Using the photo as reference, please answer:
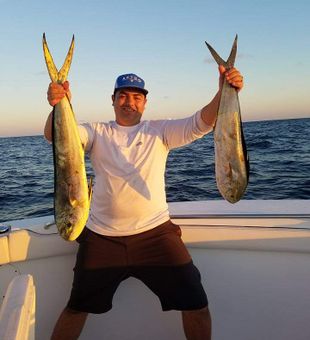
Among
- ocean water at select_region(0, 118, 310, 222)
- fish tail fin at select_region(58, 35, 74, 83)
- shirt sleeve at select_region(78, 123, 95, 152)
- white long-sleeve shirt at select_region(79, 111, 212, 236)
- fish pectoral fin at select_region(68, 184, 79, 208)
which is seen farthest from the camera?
ocean water at select_region(0, 118, 310, 222)

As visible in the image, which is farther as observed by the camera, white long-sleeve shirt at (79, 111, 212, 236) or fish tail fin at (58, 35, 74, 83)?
white long-sleeve shirt at (79, 111, 212, 236)

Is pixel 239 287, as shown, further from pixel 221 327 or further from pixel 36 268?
pixel 36 268

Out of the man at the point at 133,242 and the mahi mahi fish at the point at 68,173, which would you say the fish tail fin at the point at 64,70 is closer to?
the mahi mahi fish at the point at 68,173

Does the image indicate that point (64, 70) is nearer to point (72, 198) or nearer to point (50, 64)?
point (50, 64)

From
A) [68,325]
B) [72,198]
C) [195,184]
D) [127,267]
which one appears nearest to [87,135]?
[72,198]

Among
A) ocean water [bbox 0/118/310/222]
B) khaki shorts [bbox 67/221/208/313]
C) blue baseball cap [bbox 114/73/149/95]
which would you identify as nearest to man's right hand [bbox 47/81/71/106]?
blue baseball cap [bbox 114/73/149/95]

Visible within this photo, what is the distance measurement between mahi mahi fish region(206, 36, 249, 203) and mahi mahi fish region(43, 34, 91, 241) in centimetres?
84

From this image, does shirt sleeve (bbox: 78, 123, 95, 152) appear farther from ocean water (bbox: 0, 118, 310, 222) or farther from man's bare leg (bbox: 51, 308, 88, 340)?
→ ocean water (bbox: 0, 118, 310, 222)

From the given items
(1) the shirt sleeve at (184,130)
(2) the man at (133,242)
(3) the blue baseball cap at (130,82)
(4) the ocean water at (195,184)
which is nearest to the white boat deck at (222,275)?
(2) the man at (133,242)

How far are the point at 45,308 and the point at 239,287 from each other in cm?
164

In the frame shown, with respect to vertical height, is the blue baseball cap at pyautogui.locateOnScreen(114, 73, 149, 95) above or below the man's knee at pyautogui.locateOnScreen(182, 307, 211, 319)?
above

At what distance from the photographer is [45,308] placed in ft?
10.6

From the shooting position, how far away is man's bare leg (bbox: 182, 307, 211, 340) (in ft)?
8.75

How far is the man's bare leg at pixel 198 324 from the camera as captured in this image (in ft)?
8.75
